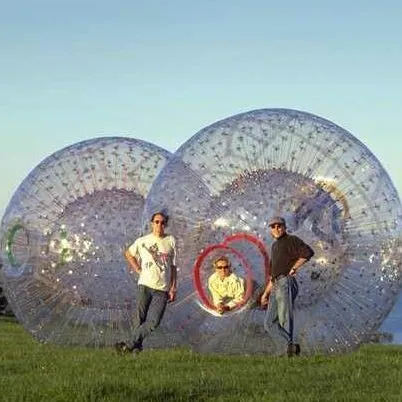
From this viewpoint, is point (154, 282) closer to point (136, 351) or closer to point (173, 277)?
point (173, 277)

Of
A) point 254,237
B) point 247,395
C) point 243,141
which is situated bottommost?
point 247,395

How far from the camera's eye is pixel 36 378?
810 centimetres

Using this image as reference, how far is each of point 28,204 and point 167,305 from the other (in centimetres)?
282

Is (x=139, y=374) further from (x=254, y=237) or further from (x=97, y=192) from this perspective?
(x=97, y=192)

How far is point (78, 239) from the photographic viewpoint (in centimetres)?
1244

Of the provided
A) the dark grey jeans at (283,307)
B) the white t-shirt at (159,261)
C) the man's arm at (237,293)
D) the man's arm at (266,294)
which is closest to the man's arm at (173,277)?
the white t-shirt at (159,261)

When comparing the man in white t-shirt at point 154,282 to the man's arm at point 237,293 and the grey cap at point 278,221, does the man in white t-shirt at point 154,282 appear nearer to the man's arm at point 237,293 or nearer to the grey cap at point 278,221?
the man's arm at point 237,293

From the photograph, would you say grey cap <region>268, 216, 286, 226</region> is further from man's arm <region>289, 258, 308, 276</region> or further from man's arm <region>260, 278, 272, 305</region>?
man's arm <region>260, 278, 272, 305</region>

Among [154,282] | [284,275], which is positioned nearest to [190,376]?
[284,275]

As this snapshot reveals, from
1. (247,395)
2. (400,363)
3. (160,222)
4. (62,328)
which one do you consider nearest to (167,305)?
(160,222)

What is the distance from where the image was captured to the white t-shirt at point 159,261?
1081 centimetres

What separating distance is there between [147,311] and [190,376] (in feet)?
8.74

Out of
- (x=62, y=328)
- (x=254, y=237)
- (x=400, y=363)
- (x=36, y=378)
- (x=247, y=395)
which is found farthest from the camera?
(x=62, y=328)

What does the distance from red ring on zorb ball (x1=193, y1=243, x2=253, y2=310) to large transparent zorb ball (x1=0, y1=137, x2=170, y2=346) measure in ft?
5.45
